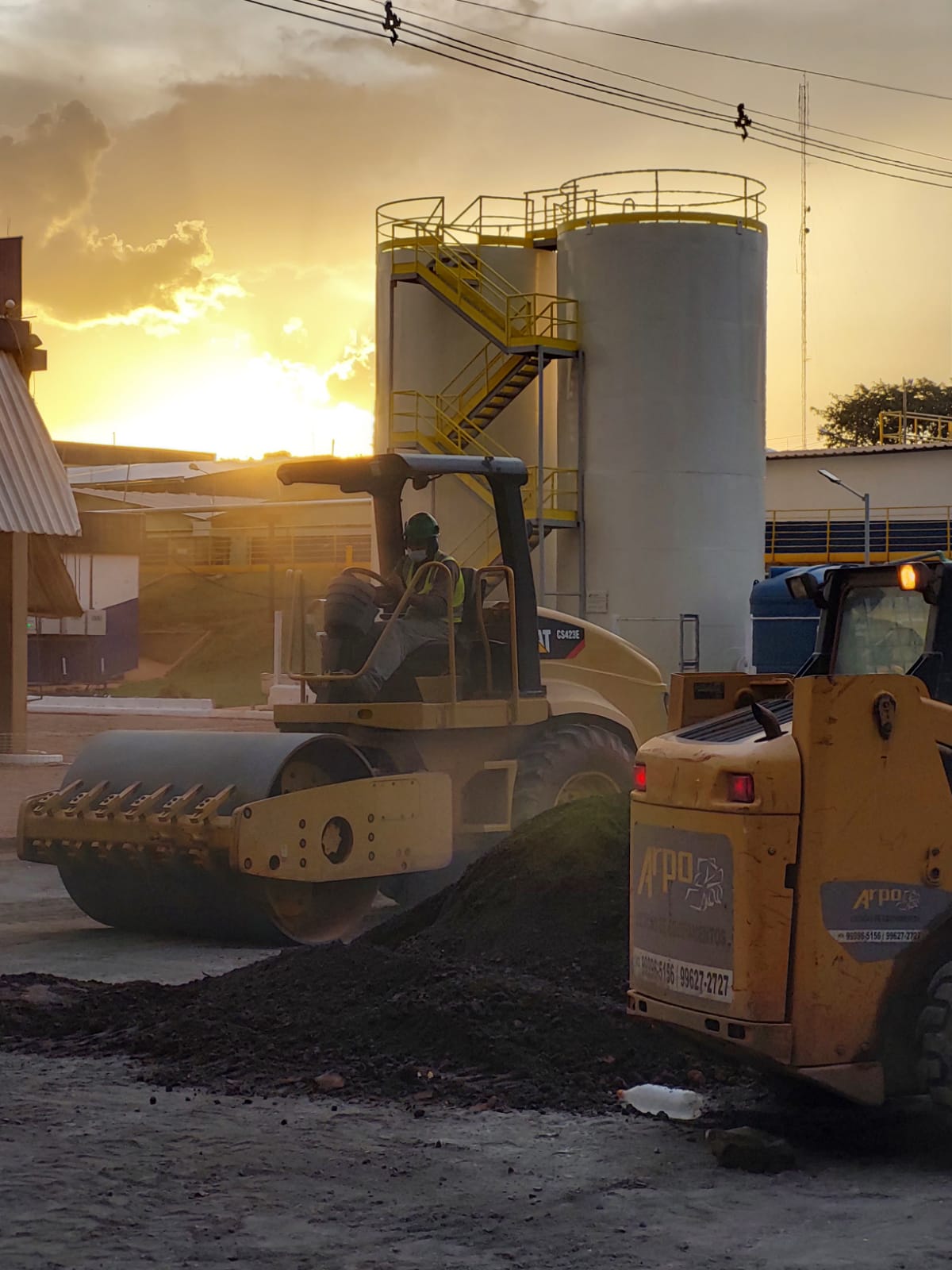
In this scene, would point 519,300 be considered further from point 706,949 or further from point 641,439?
point 706,949

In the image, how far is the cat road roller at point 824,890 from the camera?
6059 millimetres

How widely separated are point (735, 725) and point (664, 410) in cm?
3259

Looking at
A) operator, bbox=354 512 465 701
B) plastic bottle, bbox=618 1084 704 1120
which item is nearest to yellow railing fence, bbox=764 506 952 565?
operator, bbox=354 512 465 701

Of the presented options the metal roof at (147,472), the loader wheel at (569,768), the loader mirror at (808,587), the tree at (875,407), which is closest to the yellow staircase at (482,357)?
the loader wheel at (569,768)

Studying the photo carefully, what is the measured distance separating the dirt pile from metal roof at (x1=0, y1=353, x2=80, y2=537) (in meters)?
14.8

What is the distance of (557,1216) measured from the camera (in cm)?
580

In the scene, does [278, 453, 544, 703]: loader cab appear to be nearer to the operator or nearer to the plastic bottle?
the operator

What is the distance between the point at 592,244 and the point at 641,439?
436 cm

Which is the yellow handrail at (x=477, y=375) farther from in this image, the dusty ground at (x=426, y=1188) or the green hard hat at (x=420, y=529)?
the dusty ground at (x=426, y=1188)

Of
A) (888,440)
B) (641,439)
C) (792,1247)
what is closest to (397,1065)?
(792,1247)

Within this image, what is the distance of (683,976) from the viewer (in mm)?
6371

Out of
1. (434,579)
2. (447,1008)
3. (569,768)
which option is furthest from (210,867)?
(447,1008)

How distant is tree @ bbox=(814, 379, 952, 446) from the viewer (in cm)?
9669

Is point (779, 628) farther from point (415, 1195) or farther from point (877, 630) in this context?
point (415, 1195)
